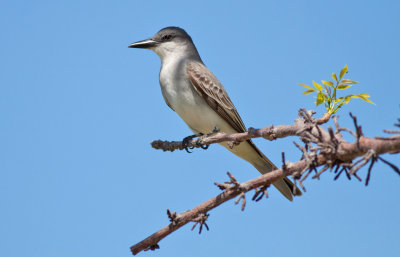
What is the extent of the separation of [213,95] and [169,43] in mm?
1492

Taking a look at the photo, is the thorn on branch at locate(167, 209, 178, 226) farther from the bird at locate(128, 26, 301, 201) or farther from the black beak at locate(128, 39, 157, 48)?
the black beak at locate(128, 39, 157, 48)

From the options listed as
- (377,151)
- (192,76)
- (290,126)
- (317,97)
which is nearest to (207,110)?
(192,76)

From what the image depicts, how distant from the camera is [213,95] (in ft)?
20.0

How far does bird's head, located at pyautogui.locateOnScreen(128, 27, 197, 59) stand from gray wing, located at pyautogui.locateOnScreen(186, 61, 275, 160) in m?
0.77

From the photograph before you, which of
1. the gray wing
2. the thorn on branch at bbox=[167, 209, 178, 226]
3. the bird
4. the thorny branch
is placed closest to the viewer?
the thorny branch

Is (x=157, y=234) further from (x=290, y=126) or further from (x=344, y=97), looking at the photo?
(x=344, y=97)

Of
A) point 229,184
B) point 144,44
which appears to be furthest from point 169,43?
point 229,184

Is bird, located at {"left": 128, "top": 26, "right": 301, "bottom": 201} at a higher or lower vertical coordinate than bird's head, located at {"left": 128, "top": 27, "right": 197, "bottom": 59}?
lower

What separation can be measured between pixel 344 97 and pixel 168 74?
3.38m

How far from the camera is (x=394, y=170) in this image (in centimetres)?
172

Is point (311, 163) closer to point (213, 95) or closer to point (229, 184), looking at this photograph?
point (229, 184)

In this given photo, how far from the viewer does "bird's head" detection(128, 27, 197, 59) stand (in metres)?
6.95

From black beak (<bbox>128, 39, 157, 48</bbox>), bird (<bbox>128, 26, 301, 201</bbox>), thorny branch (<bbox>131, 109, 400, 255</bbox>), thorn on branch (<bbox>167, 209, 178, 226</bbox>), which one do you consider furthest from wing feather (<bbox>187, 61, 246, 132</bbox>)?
thorn on branch (<bbox>167, 209, 178, 226</bbox>)

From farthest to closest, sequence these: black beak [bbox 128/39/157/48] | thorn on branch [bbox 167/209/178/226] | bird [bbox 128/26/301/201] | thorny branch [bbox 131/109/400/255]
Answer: black beak [bbox 128/39/157/48] < bird [bbox 128/26/301/201] < thorn on branch [bbox 167/209/178/226] < thorny branch [bbox 131/109/400/255]
